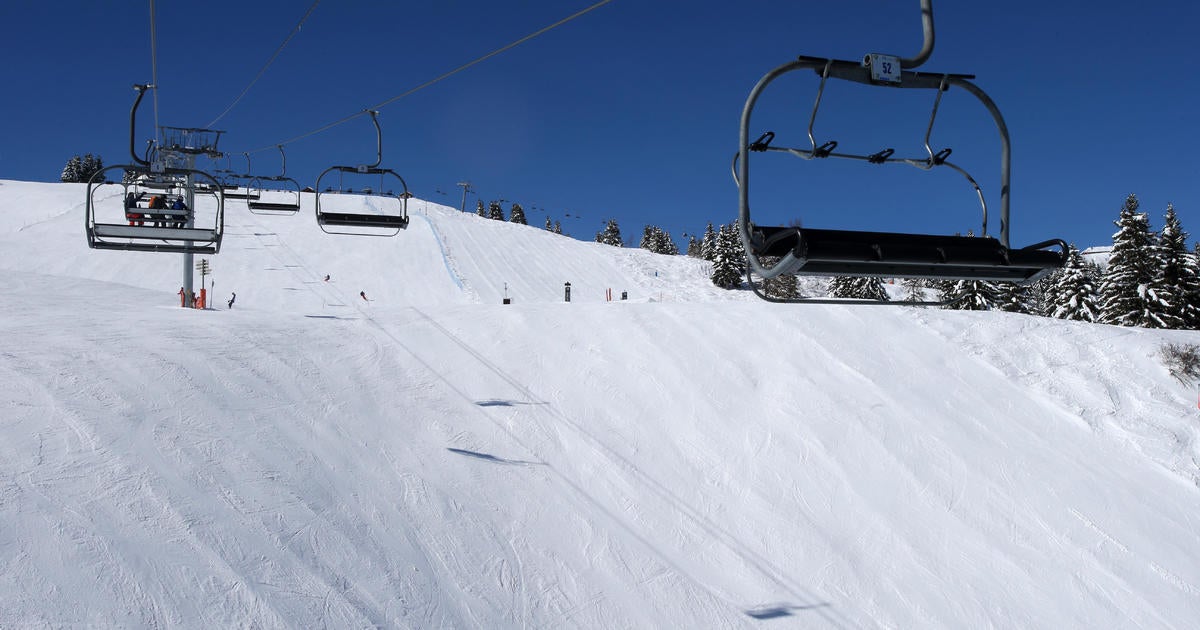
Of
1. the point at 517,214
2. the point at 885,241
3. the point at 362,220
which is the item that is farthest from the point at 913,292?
the point at 517,214

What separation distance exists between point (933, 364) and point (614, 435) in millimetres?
8337

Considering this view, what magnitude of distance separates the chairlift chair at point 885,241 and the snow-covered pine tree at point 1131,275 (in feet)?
111

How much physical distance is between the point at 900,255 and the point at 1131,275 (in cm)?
3560

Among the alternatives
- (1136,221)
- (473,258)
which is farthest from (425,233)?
(1136,221)

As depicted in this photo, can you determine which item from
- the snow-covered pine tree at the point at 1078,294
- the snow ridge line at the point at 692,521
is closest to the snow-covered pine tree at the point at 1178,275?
the snow-covered pine tree at the point at 1078,294

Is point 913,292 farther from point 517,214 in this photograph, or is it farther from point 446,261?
point 517,214

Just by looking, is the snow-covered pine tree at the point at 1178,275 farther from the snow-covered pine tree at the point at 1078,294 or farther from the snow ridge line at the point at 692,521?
the snow ridge line at the point at 692,521

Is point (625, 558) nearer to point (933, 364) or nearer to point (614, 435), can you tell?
point (614, 435)

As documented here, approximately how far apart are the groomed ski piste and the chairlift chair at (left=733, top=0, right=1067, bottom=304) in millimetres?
6626

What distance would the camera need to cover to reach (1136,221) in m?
32.4

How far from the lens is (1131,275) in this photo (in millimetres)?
32281

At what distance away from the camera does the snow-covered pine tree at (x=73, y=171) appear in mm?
100938

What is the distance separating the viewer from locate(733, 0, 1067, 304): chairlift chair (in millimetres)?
3682

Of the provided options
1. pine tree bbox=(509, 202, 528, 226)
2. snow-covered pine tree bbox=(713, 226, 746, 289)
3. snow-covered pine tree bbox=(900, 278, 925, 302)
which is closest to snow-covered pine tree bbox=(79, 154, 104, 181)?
pine tree bbox=(509, 202, 528, 226)
